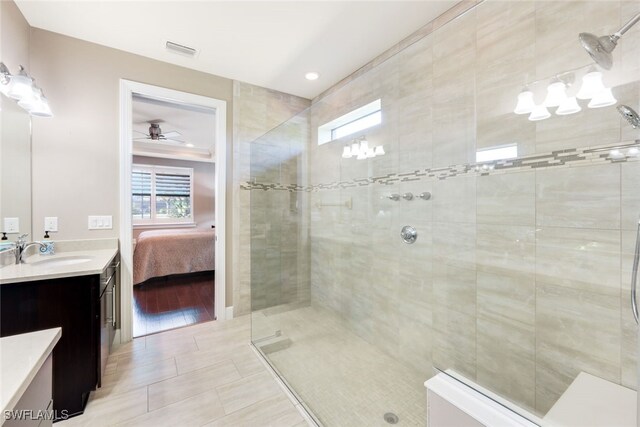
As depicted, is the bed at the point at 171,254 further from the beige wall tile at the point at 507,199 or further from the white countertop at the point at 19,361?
the beige wall tile at the point at 507,199

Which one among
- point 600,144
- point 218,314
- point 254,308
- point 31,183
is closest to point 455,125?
point 600,144

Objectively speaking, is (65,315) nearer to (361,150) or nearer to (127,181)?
(127,181)

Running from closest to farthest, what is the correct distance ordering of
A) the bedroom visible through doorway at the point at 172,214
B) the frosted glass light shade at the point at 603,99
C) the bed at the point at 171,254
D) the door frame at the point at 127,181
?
1. the frosted glass light shade at the point at 603,99
2. the door frame at the point at 127,181
3. the bedroom visible through doorway at the point at 172,214
4. the bed at the point at 171,254

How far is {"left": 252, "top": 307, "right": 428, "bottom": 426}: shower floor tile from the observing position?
1664 millimetres

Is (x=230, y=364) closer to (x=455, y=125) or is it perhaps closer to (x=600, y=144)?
(x=455, y=125)

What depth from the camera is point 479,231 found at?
5.47ft

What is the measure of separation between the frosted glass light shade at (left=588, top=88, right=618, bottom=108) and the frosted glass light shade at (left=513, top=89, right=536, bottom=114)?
0.79 feet

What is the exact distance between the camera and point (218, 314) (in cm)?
298

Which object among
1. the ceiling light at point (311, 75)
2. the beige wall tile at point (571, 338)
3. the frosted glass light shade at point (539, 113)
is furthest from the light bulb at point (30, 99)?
the beige wall tile at point (571, 338)

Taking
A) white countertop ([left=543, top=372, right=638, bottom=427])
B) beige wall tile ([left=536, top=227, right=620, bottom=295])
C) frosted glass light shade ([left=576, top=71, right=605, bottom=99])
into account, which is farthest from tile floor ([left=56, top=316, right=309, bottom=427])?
frosted glass light shade ([left=576, top=71, right=605, bottom=99])

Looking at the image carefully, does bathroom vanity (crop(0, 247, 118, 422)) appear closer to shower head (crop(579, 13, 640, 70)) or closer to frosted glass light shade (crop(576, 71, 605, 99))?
shower head (crop(579, 13, 640, 70))

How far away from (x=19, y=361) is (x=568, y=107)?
225 centimetres

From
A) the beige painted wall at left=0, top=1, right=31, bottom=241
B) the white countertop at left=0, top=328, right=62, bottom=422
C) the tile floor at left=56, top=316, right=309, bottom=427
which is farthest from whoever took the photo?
the beige painted wall at left=0, top=1, right=31, bottom=241

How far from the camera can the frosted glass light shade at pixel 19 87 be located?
172 cm
